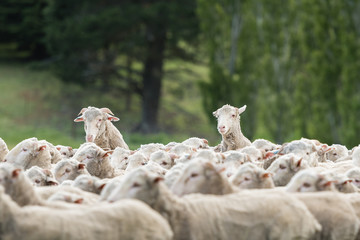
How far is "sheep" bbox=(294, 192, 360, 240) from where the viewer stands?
6.49m

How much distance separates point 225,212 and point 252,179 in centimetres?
104

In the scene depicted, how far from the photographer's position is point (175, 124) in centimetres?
3142

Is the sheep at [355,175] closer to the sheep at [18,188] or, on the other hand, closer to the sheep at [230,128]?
the sheep at [230,128]

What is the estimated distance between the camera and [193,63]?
92.6 ft

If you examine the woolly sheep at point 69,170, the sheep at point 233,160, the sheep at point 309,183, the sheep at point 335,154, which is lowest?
the sheep at point 309,183

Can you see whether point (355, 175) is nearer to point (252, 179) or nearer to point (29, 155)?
point (252, 179)

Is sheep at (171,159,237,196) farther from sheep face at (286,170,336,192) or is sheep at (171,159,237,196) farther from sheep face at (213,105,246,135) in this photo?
sheep face at (213,105,246,135)

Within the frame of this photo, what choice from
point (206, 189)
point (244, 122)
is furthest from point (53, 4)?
point (206, 189)

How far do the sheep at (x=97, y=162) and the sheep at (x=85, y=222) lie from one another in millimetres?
3201

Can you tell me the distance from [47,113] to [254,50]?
9305 mm

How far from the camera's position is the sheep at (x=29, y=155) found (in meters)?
8.88

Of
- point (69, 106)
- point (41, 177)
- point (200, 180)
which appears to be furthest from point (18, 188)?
point (69, 106)

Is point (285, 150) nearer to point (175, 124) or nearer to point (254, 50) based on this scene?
point (254, 50)

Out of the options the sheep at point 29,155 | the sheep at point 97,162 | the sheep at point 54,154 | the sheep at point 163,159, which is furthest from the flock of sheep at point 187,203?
the sheep at point 54,154
